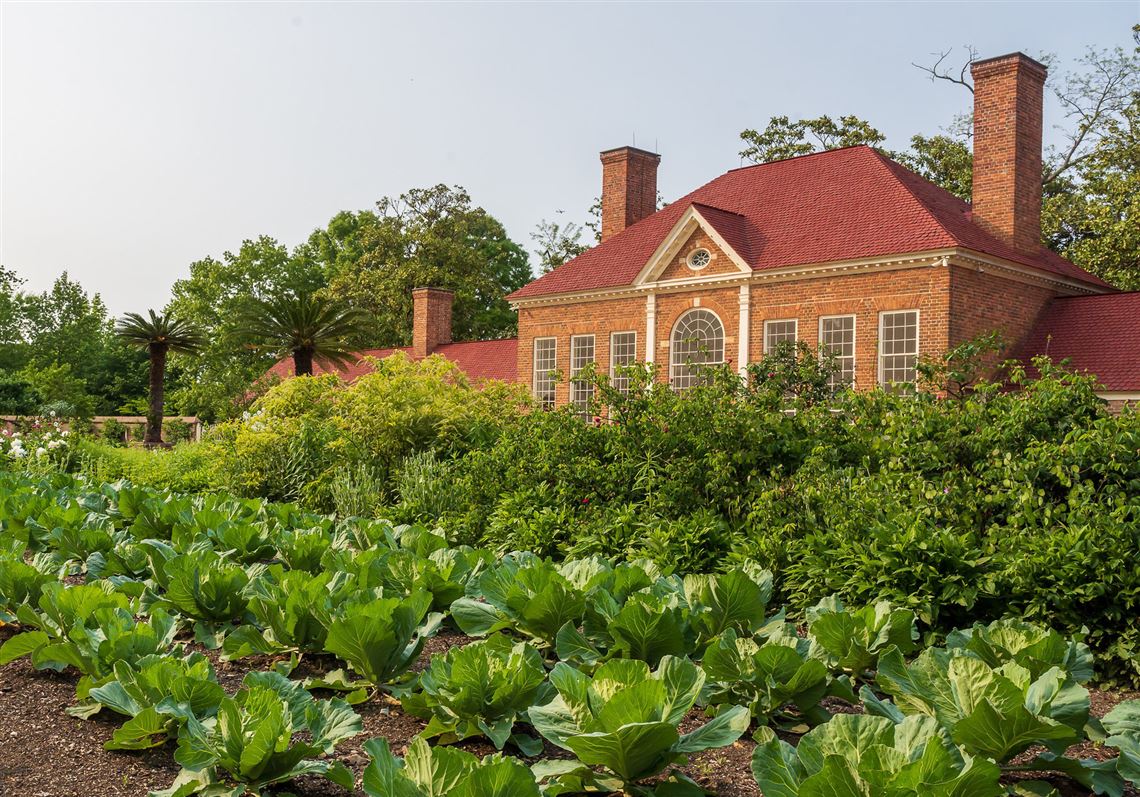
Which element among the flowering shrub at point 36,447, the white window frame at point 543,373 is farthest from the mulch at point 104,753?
the white window frame at point 543,373

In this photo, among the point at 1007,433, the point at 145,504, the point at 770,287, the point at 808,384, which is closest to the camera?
the point at 1007,433

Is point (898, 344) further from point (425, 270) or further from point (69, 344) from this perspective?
point (69, 344)

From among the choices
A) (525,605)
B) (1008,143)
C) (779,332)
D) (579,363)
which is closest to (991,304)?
(1008,143)

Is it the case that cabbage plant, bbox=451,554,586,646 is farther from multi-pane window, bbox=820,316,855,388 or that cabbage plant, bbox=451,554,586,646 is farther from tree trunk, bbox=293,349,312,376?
tree trunk, bbox=293,349,312,376

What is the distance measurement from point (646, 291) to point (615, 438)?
1887 centimetres

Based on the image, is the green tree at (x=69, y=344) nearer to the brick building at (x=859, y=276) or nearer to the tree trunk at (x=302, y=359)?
the tree trunk at (x=302, y=359)

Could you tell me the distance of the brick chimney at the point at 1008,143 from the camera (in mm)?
24359

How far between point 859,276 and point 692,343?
4866 millimetres

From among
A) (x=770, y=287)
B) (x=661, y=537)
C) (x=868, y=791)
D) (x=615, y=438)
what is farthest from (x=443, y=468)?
(x=770, y=287)

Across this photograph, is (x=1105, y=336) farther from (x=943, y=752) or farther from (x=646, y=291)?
(x=943, y=752)

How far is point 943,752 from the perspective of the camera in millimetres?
3064

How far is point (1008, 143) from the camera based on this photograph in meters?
24.4

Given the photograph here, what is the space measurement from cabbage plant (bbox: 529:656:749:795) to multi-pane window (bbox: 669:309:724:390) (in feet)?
74.4

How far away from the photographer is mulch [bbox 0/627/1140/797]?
388 centimetres
